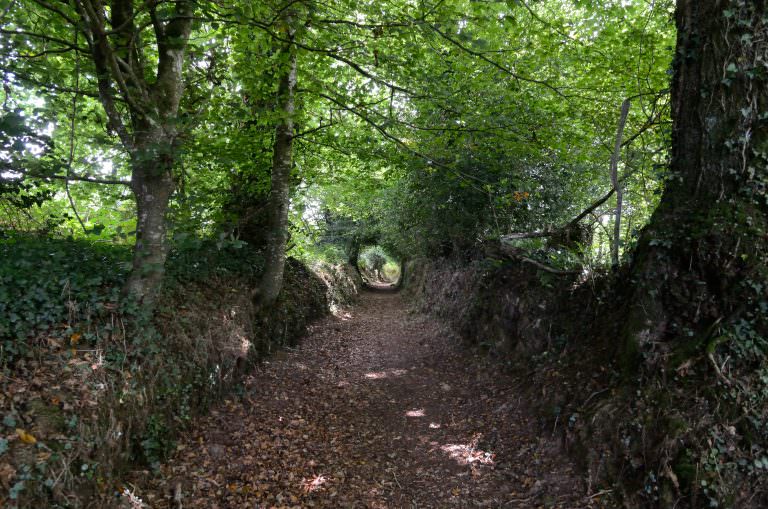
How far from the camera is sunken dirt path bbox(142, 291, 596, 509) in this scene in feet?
14.3

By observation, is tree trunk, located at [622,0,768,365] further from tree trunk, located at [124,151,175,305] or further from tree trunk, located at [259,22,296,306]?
tree trunk, located at [259,22,296,306]

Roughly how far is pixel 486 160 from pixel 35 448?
8826 mm

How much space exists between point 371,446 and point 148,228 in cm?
416

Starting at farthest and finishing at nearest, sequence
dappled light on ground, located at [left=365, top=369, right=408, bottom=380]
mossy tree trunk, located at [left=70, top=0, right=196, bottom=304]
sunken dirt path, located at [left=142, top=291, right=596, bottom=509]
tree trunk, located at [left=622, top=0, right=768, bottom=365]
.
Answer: dappled light on ground, located at [left=365, top=369, right=408, bottom=380] < mossy tree trunk, located at [left=70, top=0, right=196, bottom=304] < sunken dirt path, located at [left=142, top=291, right=596, bottom=509] < tree trunk, located at [left=622, top=0, right=768, bottom=365]

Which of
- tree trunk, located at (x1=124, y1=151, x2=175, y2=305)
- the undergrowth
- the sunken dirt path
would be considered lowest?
the sunken dirt path

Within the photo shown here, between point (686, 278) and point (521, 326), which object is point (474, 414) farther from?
point (686, 278)

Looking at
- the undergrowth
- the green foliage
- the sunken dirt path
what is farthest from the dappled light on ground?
the green foliage

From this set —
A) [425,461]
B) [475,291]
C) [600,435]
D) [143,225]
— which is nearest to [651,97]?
[475,291]

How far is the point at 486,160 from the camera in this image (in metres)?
9.30

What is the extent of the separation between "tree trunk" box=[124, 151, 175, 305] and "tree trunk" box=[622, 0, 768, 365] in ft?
19.3

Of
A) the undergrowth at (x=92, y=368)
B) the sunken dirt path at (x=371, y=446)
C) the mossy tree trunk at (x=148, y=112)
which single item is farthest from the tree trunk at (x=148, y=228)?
the sunken dirt path at (x=371, y=446)

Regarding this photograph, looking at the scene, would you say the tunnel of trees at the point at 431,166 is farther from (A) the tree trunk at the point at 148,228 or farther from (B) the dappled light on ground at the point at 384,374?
(B) the dappled light on ground at the point at 384,374

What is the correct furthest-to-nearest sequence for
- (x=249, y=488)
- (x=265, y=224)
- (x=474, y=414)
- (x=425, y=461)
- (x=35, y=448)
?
(x=265, y=224) < (x=474, y=414) < (x=425, y=461) < (x=249, y=488) < (x=35, y=448)

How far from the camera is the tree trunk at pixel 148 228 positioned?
5.15m
